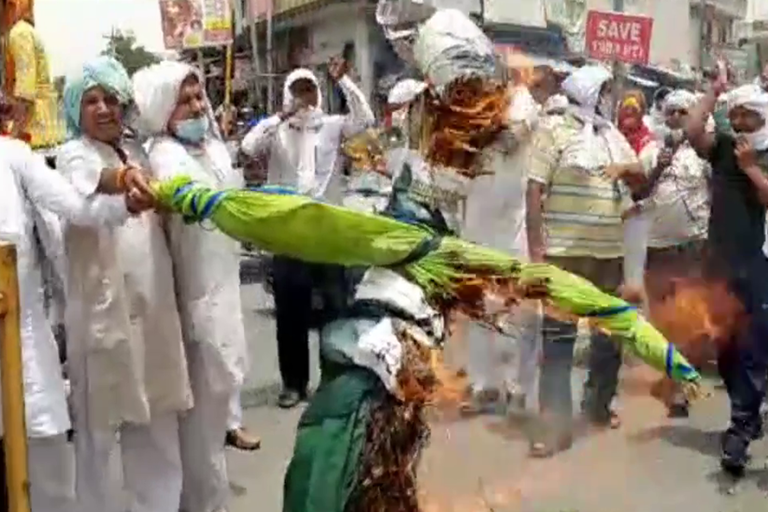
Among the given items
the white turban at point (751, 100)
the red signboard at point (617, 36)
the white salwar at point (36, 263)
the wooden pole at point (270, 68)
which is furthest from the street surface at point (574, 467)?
the red signboard at point (617, 36)

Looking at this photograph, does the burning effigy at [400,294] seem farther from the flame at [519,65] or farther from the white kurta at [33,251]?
the white kurta at [33,251]

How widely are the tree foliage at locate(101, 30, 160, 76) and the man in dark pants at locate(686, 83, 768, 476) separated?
2150 millimetres

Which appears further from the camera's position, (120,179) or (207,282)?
(207,282)

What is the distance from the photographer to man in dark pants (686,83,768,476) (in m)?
4.68

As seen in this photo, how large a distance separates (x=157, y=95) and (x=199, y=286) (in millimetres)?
647

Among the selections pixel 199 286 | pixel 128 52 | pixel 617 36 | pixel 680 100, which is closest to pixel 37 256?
pixel 199 286

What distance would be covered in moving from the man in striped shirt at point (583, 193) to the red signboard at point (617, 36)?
1.18 ft

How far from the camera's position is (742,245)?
188 inches

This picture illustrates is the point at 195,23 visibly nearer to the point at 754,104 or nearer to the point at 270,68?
the point at 270,68

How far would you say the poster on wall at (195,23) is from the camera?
506cm

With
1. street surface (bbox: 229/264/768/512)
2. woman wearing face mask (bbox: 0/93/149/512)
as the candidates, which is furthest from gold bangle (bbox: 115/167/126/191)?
street surface (bbox: 229/264/768/512)

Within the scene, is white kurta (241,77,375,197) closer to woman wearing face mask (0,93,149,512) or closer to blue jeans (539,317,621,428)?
blue jeans (539,317,621,428)

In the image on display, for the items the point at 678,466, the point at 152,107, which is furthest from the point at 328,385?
the point at 678,466

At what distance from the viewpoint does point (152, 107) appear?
404cm
